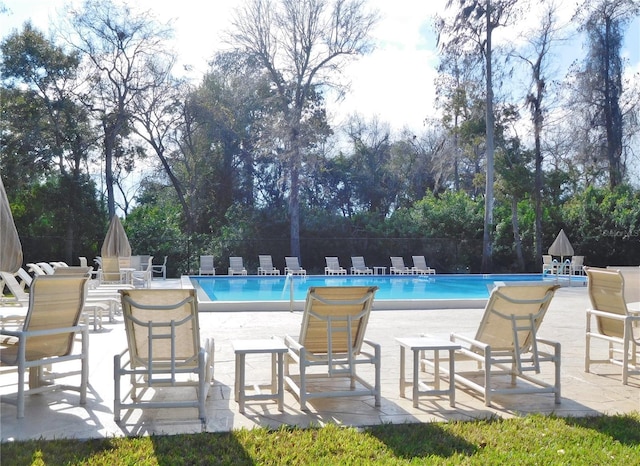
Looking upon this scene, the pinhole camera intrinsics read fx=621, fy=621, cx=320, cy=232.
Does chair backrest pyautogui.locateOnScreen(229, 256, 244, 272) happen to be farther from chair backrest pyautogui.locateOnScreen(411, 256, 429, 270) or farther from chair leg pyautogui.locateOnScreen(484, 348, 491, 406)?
chair leg pyautogui.locateOnScreen(484, 348, 491, 406)

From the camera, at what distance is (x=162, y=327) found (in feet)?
13.5

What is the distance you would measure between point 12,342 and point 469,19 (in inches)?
907

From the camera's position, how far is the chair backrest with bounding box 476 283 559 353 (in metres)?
4.58

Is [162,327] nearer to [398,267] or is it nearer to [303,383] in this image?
[303,383]

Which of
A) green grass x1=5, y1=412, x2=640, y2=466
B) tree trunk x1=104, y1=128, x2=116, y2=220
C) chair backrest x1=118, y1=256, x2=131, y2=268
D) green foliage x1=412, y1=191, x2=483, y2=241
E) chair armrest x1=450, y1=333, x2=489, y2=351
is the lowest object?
green grass x1=5, y1=412, x2=640, y2=466

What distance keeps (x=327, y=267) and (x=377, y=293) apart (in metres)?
5.88

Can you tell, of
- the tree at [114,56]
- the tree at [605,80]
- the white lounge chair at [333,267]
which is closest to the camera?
the white lounge chair at [333,267]

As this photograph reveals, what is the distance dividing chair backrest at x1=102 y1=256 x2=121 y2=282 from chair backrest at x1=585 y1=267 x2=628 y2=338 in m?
11.4

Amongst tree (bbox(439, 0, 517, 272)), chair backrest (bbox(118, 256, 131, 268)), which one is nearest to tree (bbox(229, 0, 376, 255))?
tree (bbox(439, 0, 517, 272))

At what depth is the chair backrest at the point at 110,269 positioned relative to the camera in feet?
47.2

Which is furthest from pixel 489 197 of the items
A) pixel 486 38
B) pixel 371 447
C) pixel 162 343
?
pixel 371 447

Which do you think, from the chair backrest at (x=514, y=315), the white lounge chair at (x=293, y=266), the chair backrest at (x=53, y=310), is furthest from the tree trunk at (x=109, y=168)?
the chair backrest at (x=514, y=315)

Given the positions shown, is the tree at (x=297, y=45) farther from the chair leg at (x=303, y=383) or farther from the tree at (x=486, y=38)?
the chair leg at (x=303, y=383)

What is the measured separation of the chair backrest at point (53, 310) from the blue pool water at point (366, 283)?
9737 mm
